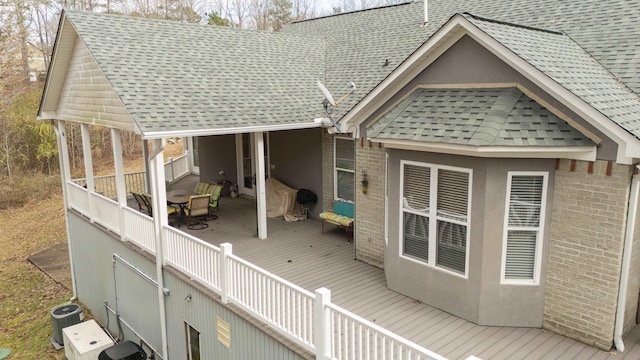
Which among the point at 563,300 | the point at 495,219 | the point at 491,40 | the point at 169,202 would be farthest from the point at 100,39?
Answer: the point at 563,300

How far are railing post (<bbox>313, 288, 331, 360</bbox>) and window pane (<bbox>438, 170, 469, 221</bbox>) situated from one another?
8.38 feet

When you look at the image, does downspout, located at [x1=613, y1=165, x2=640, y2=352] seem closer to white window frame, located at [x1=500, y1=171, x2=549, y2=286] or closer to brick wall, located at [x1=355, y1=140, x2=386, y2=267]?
white window frame, located at [x1=500, y1=171, x2=549, y2=286]

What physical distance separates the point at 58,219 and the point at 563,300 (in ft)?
78.1

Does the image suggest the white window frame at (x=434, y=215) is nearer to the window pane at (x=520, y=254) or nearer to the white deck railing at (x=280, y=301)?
the window pane at (x=520, y=254)

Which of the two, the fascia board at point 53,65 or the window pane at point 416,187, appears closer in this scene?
the window pane at point 416,187

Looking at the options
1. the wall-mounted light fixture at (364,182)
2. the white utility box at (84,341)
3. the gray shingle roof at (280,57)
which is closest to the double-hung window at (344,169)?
the gray shingle roof at (280,57)

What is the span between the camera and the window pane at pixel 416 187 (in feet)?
24.2

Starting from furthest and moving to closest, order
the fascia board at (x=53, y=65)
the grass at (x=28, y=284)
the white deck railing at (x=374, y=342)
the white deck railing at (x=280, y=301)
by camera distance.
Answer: the grass at (x=28, y=284)
the fascia board at (x=53, y=65)
the white deck railing at (x=280, y=301)
the white deck railing at (x=374, y=342)

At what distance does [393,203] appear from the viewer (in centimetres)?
798

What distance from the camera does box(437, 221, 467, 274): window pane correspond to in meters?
7.04

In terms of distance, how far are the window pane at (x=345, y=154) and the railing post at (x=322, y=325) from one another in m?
6.00

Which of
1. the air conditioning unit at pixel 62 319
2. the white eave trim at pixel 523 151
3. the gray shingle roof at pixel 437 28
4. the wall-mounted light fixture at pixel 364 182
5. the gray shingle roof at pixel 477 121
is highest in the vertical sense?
the gray shingle roof at pixel 437 28

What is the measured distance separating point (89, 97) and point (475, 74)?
891cm

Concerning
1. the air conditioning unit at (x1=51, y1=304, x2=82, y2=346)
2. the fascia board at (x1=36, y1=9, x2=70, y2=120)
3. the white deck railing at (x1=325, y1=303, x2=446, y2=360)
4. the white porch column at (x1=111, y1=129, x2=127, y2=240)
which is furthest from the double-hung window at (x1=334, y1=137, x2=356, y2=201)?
the air conditioning unit at (x1=51, y1=304, x2=82, y2=346)
